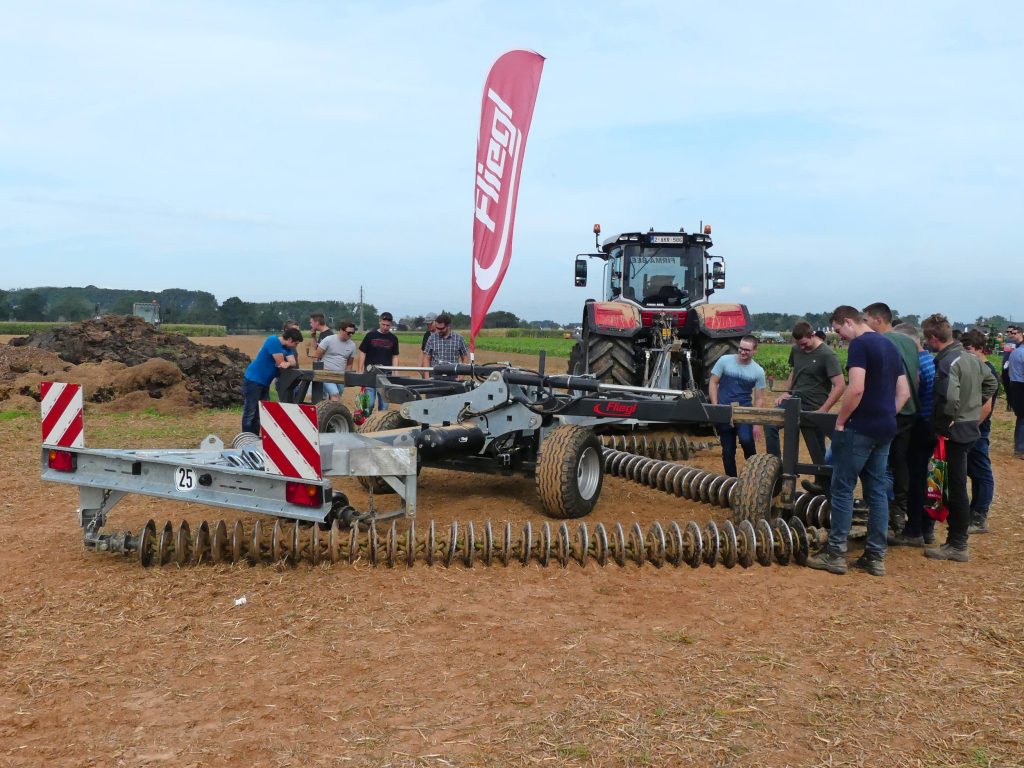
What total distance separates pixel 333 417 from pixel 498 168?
10.5 ft

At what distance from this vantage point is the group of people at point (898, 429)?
16.4ft

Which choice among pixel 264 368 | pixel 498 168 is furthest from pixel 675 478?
pixel 264 368

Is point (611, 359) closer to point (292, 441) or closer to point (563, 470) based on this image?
point (563, 470)

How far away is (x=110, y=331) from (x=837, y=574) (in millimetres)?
15475

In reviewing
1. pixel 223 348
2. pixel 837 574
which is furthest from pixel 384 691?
pixel 223 348

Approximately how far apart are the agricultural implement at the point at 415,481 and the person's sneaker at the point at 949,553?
2.43 feet

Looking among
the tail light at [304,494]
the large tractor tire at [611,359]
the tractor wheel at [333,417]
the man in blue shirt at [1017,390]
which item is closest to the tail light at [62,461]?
the tail light at [304,494]

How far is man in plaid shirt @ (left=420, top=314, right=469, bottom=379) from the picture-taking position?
388 inches

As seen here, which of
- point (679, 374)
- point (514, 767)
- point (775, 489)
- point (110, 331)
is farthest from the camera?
point (110, 331)

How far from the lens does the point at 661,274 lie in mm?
11656

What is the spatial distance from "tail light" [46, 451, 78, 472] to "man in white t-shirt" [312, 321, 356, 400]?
184 inches

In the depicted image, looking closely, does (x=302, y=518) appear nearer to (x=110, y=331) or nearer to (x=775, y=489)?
(x=775, y=489)

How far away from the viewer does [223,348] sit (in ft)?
55.6

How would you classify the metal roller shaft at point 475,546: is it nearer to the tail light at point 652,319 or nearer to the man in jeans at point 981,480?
the man in jeans at point 981,480
